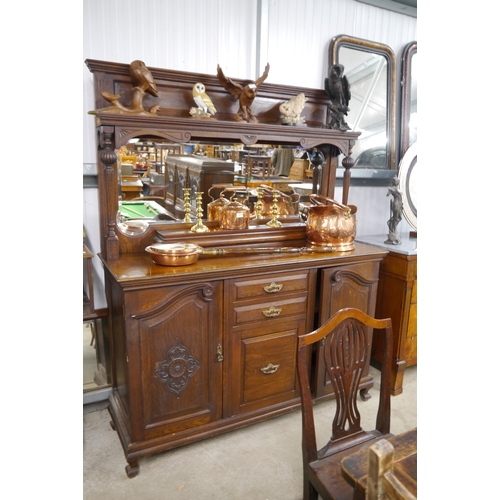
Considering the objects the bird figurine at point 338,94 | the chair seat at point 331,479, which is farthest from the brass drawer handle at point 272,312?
the bird figurine at point 338,94

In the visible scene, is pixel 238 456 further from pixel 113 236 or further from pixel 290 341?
pixel 113 236

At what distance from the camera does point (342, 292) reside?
2189 millimetres

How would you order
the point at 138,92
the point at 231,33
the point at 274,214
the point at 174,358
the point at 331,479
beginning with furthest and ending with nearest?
Answer: 1. the point at 274,214
2. the point at 231,33
3. the point at 138,92
4. the point at 174,358
5. the point at 331,479

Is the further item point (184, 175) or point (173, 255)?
point (184, 175)

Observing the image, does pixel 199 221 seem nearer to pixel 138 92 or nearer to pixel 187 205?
pixel 187 205

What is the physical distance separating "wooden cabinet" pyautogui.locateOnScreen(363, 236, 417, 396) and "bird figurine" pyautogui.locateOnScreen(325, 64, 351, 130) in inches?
32.8

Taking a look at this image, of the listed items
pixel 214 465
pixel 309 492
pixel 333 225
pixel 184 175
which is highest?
pixel 184 175

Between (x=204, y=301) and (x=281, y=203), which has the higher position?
(x=281, y=203)

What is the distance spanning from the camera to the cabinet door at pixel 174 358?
1.72m

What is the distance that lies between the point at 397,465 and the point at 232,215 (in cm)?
152

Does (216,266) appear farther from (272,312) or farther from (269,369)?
(269,369)

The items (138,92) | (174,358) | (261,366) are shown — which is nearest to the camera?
(174,358)

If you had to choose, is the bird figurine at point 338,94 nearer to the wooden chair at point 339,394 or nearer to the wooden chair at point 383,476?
the wooden chair at point 339,394

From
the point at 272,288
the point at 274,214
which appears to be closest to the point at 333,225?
the point at 274,214
